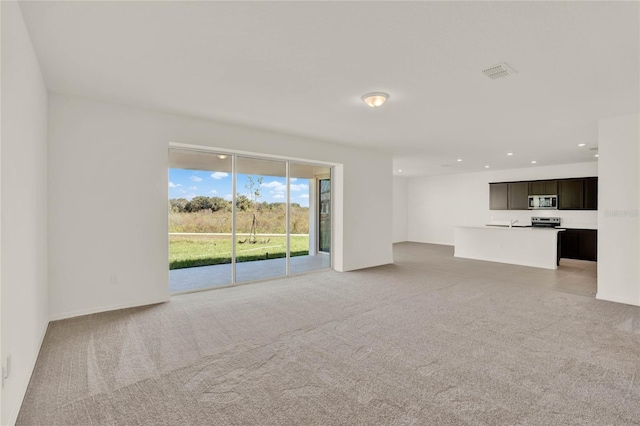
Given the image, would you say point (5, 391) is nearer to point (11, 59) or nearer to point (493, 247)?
point (11, 59)

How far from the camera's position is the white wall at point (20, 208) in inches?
74.0

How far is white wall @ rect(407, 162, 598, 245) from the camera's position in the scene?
28.8ft

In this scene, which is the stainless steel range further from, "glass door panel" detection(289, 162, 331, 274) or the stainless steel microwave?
"glass door panel" detection(289, 162, 331, 274)

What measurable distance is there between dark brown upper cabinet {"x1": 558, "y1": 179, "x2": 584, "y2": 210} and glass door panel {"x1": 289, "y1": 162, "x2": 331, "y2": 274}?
690 centimetres

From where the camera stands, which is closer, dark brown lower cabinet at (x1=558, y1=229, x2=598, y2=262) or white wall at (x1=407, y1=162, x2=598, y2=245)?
dark brown lower cabinet at (x1=558, y1=229, x2=598, y2=262)

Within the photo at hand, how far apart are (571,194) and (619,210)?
509cm

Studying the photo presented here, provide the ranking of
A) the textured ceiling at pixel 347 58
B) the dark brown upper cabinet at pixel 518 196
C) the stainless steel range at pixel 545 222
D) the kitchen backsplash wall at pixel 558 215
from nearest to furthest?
the textured ceiling at pixel 347 58 < the kitchen backsplash wall at pixel 558 215 < the stainless steel range at pixel 545 222 < the dark brown upper cabinet at pixel 518 196

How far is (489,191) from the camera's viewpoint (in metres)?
10.2

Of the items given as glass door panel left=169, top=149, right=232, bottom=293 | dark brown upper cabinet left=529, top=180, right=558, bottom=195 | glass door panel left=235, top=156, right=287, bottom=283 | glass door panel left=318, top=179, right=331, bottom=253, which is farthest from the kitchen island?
glass door panel left=169, top=149, right=232, bottom=293

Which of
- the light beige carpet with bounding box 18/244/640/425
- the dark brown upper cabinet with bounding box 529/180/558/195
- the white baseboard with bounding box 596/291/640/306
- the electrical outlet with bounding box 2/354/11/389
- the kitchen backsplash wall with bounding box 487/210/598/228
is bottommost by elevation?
the light beige carpet with bounding box 18/244/640/425

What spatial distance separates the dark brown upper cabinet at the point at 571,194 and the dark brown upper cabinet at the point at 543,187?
115 mm

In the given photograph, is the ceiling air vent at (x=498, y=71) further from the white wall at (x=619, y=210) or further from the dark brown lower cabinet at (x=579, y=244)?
the dark brown lower cabinet at (x=579, y=244)

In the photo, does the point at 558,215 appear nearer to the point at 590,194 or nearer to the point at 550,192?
the point at 550,192

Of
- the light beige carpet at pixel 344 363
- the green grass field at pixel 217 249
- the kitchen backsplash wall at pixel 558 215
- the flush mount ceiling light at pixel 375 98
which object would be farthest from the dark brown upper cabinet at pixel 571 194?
the flush mount ceiling light at pixel 375 98
